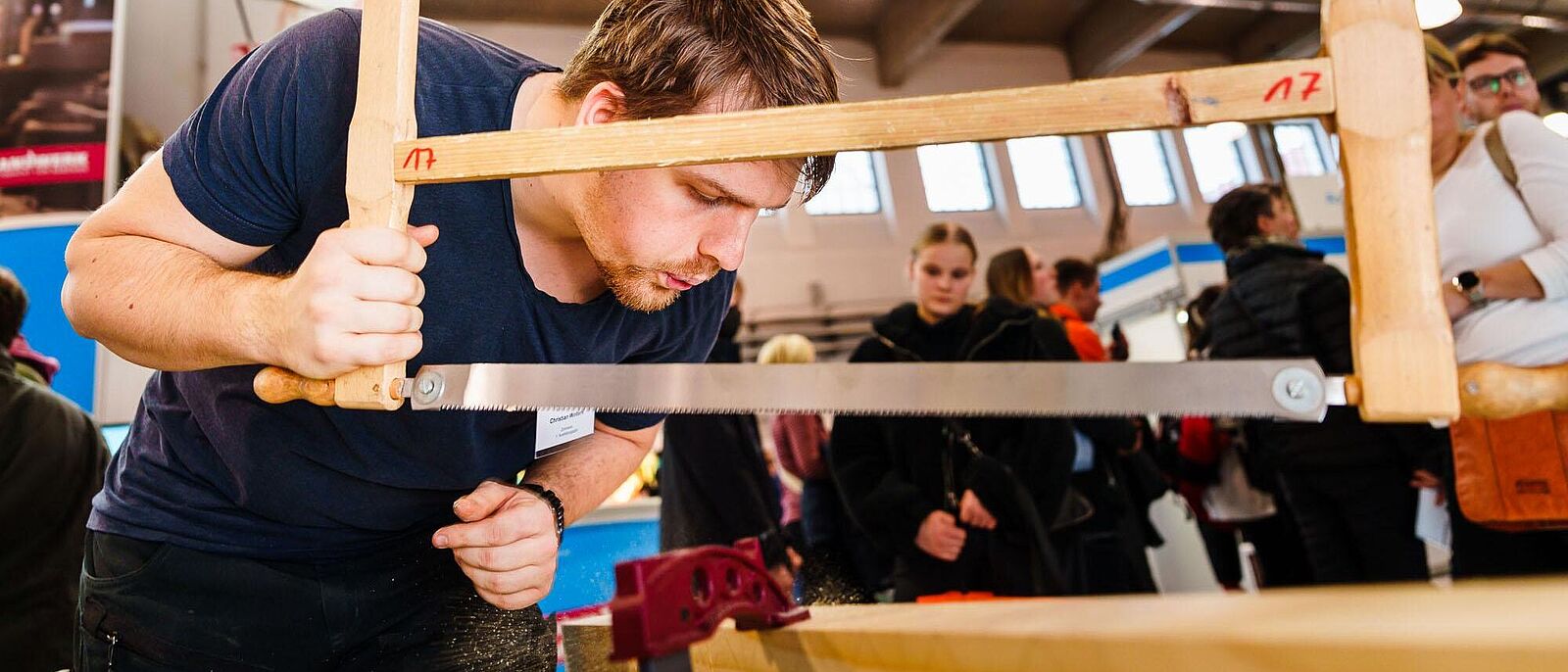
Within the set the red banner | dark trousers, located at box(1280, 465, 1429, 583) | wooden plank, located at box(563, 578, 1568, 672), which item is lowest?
dark trousers, located at box(1280, 465, 1429, 583)

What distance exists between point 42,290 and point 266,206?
8.81 ft

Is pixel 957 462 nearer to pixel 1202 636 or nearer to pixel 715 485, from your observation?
pixel 715 485

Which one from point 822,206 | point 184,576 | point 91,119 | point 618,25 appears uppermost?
point 822,206

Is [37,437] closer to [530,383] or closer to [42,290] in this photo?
[42,290]

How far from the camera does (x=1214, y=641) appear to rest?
509mm

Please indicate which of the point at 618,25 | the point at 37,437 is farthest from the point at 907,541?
the point at 37,437

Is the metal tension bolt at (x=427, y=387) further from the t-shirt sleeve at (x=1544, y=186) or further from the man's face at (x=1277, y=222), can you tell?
the man's face at (x=1277, y=222)

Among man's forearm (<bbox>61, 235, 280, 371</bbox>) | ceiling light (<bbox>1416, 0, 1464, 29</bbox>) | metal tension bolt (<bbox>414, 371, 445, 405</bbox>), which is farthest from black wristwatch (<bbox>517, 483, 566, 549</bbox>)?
ceiling light (<bbox>1416, 0, 1464, 29</bbox>)

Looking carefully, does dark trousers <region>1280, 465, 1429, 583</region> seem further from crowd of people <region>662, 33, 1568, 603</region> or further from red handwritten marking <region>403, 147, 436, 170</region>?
red handwritten marking <region>403, 147, 436, 170</region>

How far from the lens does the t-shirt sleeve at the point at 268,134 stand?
0.88m

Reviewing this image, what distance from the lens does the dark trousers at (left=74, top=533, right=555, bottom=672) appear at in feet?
3.15

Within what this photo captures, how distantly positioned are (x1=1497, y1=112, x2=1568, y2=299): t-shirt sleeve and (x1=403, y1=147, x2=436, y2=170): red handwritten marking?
5.15 feet

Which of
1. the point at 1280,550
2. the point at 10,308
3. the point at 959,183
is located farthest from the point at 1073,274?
the point at 959,183

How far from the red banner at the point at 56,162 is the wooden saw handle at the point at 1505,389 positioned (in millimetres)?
3620
